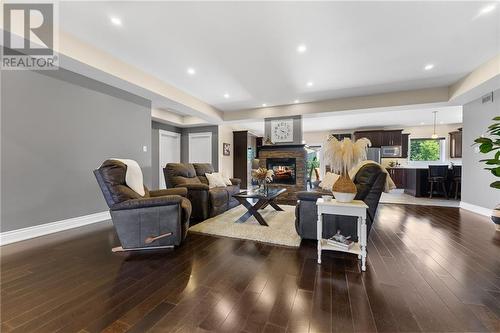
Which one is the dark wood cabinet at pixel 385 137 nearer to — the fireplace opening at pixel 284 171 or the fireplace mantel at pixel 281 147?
the fireplace mantel at pixel 281 147

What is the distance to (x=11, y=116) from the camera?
2.65m

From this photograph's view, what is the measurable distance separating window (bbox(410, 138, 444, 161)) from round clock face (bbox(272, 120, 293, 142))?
567 cm

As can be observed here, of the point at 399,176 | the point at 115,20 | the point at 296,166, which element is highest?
the point at 115,20

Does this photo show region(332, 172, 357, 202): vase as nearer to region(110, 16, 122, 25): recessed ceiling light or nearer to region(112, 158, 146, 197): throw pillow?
region(112, 158, 146, 197): throw pillow

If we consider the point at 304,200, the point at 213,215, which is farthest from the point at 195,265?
the point at 213,215

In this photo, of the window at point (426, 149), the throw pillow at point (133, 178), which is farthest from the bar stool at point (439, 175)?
the throw pillow at point (133, 178)

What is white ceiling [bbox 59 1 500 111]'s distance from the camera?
7.33 ft

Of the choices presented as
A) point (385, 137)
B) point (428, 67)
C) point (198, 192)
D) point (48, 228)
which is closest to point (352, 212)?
point (198, 192)

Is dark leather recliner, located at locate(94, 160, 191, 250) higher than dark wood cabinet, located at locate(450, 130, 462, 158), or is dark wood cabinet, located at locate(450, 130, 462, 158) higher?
dark wood cabinet, located at locate(450, 130, 462, 158)

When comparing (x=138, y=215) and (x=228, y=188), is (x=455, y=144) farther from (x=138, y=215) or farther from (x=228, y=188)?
(x=138, y=215)

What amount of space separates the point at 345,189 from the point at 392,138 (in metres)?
7.73

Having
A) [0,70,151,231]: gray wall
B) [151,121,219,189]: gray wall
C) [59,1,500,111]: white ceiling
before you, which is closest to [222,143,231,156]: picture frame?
[151,121,219,189]: gray wall

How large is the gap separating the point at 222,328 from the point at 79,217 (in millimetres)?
3405

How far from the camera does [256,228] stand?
3.15 metres
